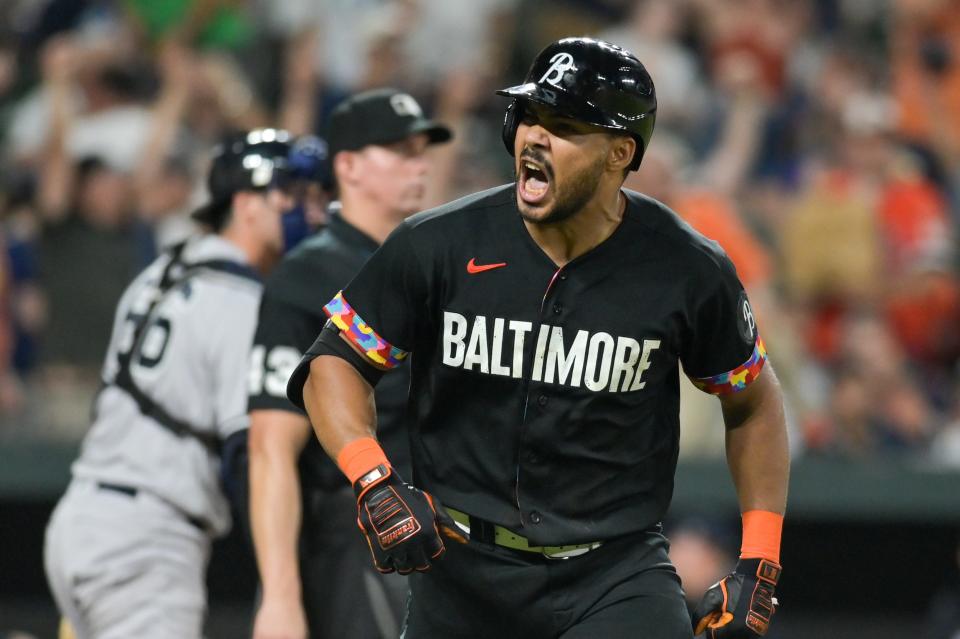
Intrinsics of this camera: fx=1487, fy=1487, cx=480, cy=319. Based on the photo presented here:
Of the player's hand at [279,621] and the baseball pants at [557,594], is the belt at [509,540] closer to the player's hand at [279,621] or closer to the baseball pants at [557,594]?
the baseball pants at [557,594]

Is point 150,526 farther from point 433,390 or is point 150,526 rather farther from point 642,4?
point 642,4

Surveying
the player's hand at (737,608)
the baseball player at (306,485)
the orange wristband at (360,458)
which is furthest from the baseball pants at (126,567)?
the player's hand at (737,608)

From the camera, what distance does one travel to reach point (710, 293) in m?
3.41

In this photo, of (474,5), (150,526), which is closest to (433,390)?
(150,526)

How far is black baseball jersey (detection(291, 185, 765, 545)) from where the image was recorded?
3395 mm

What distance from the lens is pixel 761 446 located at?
3.60m

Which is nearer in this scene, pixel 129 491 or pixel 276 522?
pixel 276 522

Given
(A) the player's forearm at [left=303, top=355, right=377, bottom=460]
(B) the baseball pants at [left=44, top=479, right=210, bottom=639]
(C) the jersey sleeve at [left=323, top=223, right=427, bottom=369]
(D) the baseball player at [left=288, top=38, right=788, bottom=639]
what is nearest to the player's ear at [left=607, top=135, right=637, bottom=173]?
(D) the baseball player at [left=288, top=38, right=788, bottom=639]

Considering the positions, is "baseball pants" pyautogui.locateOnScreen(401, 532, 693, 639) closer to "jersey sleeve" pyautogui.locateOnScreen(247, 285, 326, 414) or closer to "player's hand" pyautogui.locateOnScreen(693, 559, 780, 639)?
"player's hand" pyautogui.locateOnScreen(693, 559, 780, 639)

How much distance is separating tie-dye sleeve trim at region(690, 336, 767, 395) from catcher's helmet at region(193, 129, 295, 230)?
191 centimetres

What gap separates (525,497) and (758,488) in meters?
0.60

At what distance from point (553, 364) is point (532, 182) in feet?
1.37

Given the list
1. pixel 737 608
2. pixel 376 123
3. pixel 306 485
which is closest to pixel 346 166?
pixel 376 123

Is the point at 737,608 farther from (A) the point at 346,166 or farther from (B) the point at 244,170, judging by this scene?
(B) the point at 244,170
